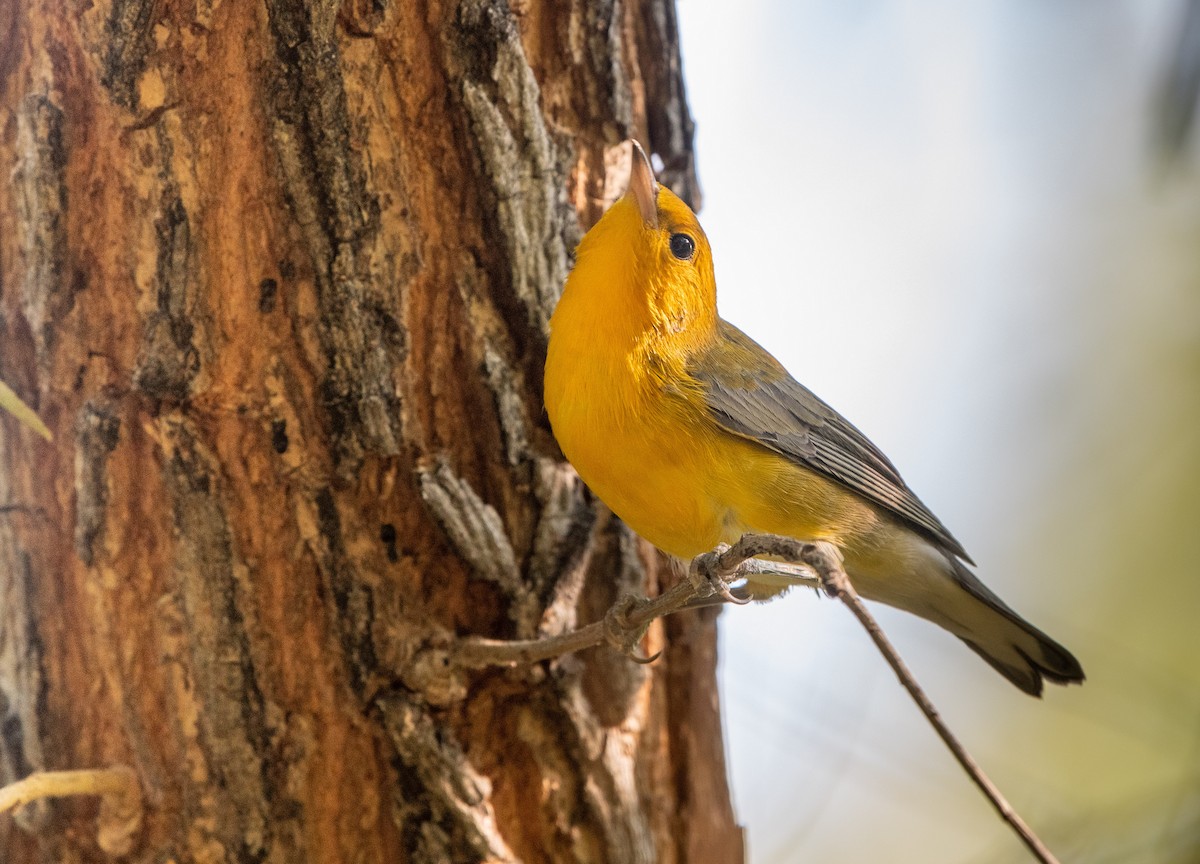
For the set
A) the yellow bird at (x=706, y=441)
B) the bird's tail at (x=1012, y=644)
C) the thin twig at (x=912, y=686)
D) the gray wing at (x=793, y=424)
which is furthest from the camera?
the bird's tail at (x=1012, y=644)

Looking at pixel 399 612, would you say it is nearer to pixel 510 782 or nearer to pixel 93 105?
pixel 510 782

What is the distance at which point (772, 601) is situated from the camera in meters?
3.17

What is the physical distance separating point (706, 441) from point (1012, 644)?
1118 millimetres

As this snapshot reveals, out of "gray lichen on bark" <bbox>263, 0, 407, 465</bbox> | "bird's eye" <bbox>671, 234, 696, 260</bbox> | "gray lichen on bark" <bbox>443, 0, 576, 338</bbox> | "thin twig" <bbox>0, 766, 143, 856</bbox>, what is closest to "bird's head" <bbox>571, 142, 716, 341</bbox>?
"bird's eye" <bbox>671, 234, 696, 260</bbox>

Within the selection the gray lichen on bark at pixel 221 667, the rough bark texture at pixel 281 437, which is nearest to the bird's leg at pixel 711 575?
the rough bark texture at pixel 281 437

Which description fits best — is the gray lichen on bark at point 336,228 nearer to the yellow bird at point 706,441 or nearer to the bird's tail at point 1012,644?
the yellow bird at point 706,441

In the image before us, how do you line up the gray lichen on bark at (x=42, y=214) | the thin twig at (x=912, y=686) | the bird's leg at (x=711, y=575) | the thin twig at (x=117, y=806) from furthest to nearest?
the thin twig at (x=117, y=806)
the gray lichen on bark at (x=42, y=214)
the bird's leg at (x=711, y=575)
the thin twig at (x=912, y=686)

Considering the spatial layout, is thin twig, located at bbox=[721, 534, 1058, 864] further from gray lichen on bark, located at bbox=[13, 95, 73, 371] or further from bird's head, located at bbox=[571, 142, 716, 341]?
gray lichen on bark, located at bbox=[13, 95, 73, 371]

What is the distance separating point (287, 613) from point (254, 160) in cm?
99

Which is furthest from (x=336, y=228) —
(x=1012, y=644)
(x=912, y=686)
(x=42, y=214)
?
(x=1012, y=644)

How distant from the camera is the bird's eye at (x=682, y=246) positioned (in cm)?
295

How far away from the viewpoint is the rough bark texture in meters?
2.35

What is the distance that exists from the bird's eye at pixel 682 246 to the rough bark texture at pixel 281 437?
40cm

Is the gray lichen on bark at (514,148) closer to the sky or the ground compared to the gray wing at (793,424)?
closer to the sky
